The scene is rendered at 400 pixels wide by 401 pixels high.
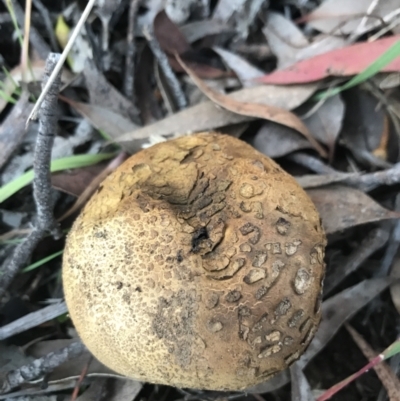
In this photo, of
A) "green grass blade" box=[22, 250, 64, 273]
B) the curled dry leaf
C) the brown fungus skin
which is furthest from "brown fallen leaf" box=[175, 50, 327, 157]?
"green grass blade" box=[22, 250, 64, 273]

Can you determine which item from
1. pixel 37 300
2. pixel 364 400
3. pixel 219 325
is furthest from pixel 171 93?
pixel 364 400

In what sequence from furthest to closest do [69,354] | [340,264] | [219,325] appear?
1. [340,264]
2. [69,354]
3. [219,325]

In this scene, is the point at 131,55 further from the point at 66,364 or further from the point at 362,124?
the point at 66,364

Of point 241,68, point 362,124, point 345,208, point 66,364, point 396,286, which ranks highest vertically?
point 241,68

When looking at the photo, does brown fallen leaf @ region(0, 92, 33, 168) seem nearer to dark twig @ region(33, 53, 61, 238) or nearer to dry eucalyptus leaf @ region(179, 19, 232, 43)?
dark twig @ region(33, 53, 61, 238)

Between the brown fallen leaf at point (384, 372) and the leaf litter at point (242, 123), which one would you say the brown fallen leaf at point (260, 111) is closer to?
the leaf litter at point (242, 123)

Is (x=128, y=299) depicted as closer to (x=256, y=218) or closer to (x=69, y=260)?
(x=69, y=260)

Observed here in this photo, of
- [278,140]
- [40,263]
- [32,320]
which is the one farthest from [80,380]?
[278,140]
